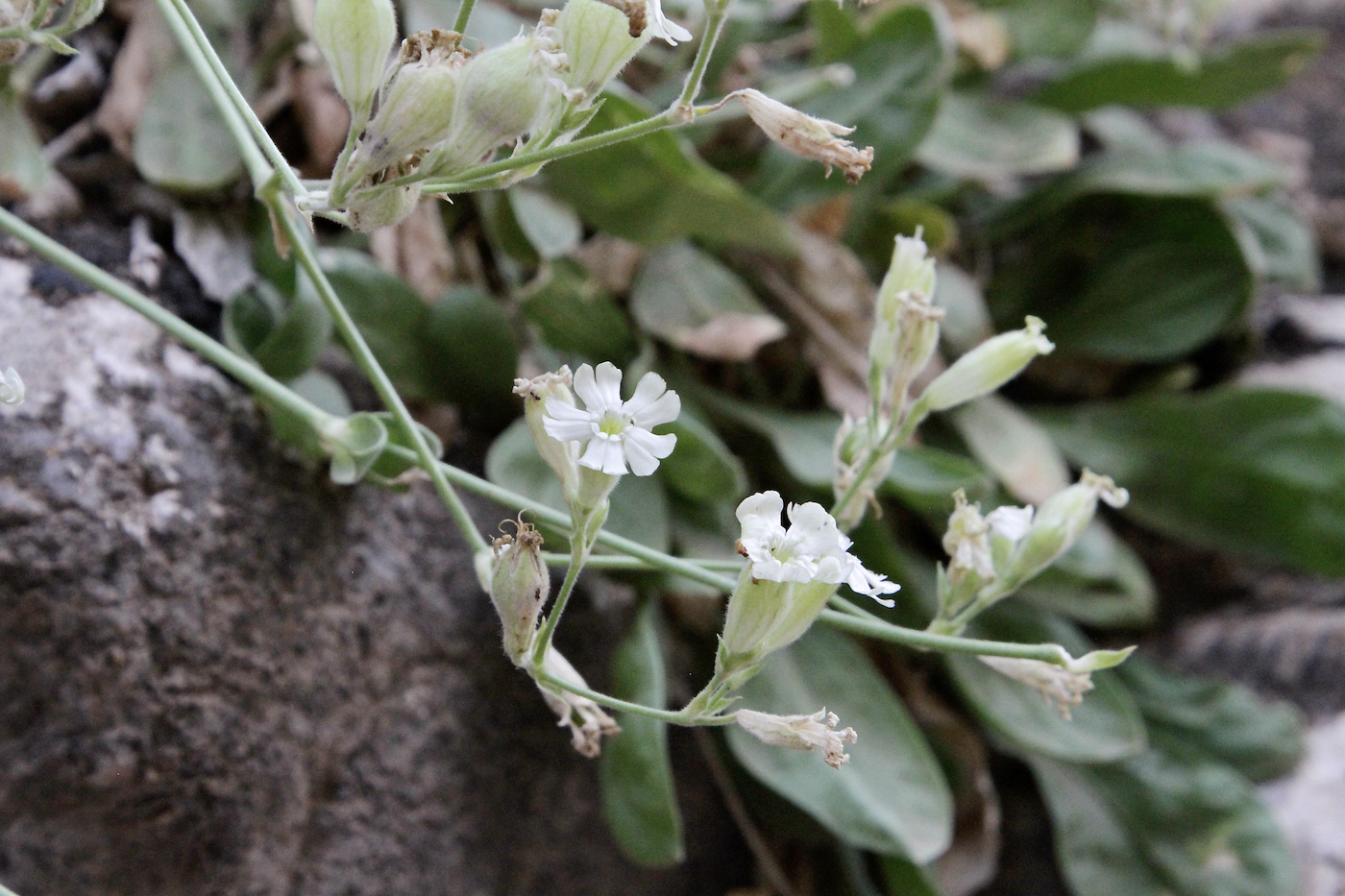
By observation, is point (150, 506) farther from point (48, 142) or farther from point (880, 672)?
point (880, 672)

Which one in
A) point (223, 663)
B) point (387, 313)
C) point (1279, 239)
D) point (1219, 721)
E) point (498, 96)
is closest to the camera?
point (498, 96)

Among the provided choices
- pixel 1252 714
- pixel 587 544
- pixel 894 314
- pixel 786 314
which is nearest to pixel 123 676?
pixel 587 544

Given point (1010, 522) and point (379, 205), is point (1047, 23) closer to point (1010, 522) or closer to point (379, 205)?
point (1010, 522)

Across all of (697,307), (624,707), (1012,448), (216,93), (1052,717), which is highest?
(216,93)

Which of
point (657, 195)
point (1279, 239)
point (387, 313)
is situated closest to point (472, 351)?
point (387, 313)

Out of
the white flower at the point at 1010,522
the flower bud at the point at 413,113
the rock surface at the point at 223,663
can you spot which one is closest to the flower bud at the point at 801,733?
the white flower at the point at 1010,522

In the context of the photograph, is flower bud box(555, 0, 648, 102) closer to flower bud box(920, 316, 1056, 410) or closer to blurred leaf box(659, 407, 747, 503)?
flower bud box(920, 316, 1056, 410)

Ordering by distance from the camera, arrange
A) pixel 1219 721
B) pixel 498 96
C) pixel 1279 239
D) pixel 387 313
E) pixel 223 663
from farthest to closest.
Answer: pixel 1279 239
pixel 1219 721
pixel 387 313
pixel 223 663
pixel 498 96
